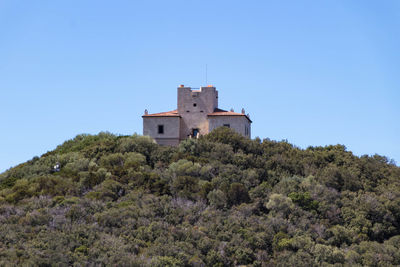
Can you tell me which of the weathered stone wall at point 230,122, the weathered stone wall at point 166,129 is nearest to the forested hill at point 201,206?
the weathered stone wall at point 230,122

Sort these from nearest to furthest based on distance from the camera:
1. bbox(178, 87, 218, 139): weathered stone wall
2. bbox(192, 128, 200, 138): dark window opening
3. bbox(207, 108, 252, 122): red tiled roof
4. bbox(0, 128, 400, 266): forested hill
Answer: bbox(0, 128, 400, 266): forested hill
bbox(207, 108, 252, 122): red tiled roof
bbox(178, 87, 218, 139): weathered stone wall
bbox(192, 128, 200, 138): dark window opening

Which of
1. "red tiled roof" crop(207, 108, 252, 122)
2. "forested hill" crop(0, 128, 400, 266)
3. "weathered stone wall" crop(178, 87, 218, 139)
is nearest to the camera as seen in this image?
"forested hill" crop(0, 128, 400, 266)

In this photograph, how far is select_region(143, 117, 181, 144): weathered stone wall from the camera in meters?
58.4

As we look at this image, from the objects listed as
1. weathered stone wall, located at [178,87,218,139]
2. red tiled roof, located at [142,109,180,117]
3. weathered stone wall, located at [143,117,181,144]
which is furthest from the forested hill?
red tiled roof, located at [142,109,180,117]

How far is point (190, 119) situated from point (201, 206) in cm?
1221

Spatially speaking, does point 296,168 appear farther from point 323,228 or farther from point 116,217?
point 116,217

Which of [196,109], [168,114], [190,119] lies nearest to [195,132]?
[190,119]

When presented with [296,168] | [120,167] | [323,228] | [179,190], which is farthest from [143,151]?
[323,228]

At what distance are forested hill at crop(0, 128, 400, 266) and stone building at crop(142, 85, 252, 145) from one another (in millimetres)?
1508

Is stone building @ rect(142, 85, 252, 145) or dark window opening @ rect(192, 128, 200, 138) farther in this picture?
dark window opening @ rect(192, 128, 200, 138)

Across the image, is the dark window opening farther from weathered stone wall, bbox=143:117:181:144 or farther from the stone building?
weathered stone wall, bbox=143:117:181:144

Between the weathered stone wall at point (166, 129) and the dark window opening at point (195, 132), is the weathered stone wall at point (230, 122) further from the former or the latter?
the weathered stone wall at point (166, 129)

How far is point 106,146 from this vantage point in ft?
190

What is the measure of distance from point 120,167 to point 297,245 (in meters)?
15.3
